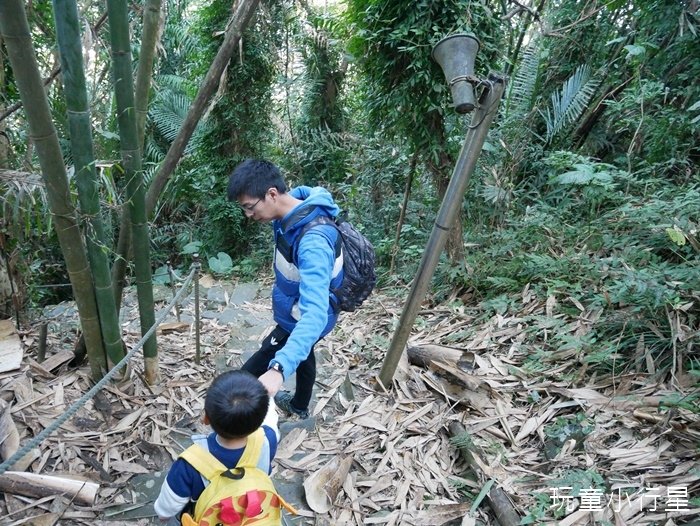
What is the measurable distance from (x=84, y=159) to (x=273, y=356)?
133cm

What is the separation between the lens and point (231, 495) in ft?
4.51

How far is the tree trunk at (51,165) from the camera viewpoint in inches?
70.1

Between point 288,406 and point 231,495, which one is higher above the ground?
point 231,495

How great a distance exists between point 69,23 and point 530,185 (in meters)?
4.66

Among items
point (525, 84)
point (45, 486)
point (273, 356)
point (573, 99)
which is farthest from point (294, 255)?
point (573, 99)

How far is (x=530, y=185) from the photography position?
531cm

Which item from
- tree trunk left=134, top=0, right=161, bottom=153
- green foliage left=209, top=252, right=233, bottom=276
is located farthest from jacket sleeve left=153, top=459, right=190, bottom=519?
green foliage left=209, top=252, right=233, bottom=276

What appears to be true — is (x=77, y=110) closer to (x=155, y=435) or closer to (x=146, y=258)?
(x=146, y=258)

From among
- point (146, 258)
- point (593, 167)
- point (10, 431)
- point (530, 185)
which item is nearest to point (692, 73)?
point (593, 167)

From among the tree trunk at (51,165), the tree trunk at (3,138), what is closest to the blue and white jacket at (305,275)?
the tree trunk at (51,165)

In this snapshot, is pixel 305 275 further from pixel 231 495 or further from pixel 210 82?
pixel 210 82

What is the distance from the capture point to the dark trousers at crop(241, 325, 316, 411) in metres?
2.48

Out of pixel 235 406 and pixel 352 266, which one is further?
pixel 352 266

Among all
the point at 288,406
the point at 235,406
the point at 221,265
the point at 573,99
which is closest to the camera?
the point at 235,406
